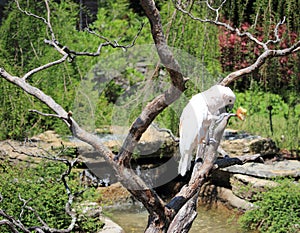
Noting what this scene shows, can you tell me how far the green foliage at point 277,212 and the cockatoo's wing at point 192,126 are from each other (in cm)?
124

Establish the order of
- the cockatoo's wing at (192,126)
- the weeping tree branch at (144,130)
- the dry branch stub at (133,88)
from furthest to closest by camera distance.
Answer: the dry branch stub at (133,88) → the cockatoo's wing at (192,126) → the weeping tree branch at (144,130)

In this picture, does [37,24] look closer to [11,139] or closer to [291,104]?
[11,139]

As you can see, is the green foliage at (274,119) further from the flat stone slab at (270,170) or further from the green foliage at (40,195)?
the green foliage at (40,195)

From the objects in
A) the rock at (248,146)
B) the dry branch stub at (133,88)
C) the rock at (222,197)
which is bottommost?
the rock at (222,197)

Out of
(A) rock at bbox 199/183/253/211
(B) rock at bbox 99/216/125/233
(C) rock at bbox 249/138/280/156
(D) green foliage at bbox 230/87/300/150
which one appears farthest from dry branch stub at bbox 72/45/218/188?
(D) green foliage at bbox 230/87/300/150

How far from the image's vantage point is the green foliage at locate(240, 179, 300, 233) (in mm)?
3586

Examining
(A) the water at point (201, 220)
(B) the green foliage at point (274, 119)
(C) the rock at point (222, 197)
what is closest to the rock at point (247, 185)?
(C) the rock at point (222, 197)

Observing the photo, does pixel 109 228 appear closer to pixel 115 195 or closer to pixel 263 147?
pixel 115 195

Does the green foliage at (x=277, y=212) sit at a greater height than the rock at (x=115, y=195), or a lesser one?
greater

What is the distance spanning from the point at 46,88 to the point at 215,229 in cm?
196

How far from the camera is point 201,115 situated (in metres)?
2.49

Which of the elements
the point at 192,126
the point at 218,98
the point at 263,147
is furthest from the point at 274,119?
the point at 218,98

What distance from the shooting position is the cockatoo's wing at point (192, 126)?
98.1 inches

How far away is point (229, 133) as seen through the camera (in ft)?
16.9
